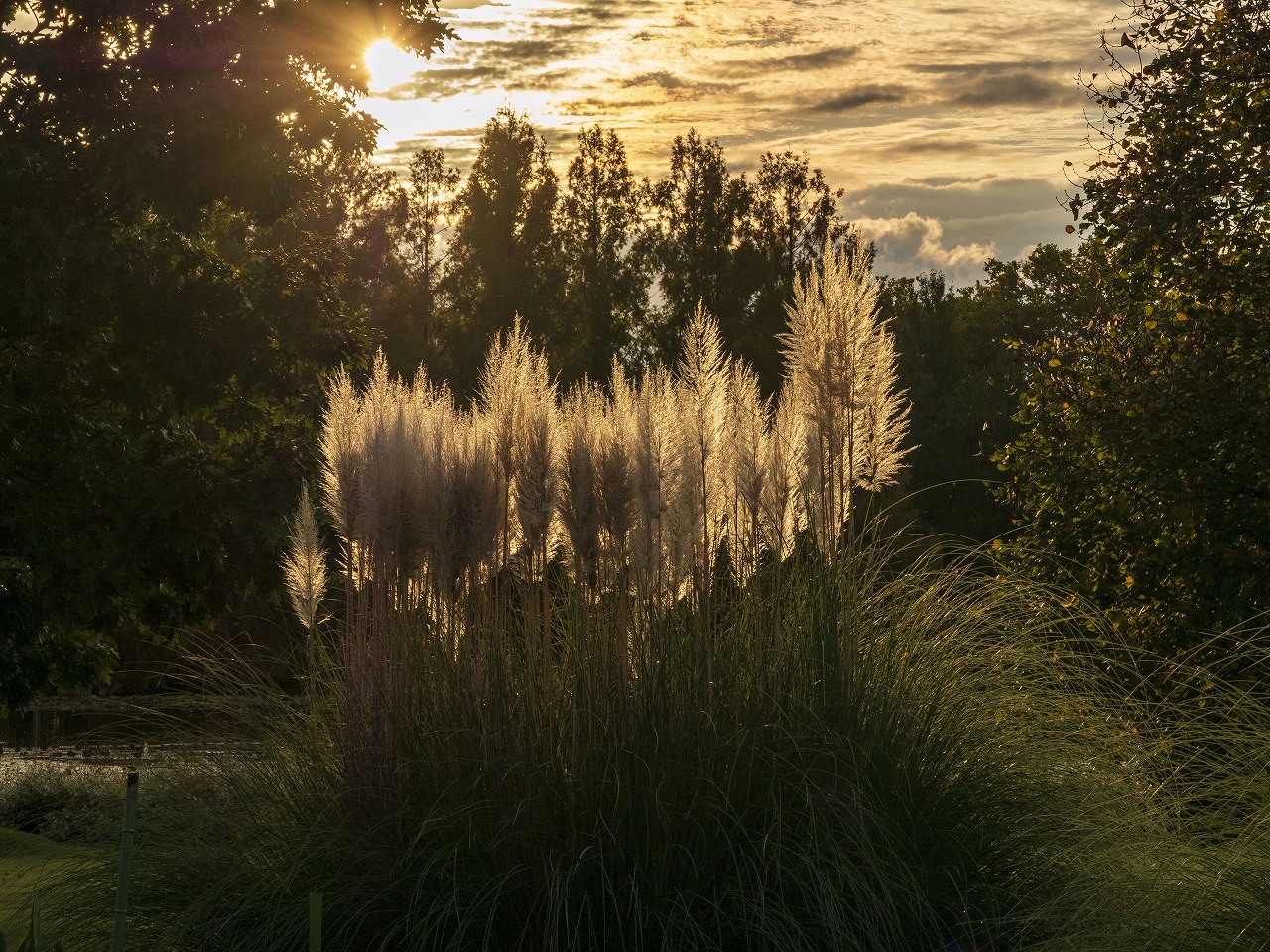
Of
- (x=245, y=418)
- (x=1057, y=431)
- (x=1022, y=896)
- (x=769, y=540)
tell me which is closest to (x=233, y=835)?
(x=769, y=540)

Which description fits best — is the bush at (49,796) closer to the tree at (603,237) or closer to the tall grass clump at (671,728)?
the tall grass clump at (671,728)

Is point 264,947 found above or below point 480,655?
below

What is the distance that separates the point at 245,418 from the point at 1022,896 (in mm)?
10466

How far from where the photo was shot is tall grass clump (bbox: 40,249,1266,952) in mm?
4699

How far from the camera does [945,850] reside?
5.00m

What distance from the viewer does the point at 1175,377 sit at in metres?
8.46

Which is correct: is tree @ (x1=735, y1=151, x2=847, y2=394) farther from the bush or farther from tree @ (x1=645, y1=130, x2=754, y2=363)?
the bush

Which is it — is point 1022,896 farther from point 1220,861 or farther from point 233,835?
point 233,835

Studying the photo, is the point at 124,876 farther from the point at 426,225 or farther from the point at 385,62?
the point at 426,225

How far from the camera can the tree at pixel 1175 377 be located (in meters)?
8.05

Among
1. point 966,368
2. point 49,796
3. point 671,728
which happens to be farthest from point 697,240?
point 671,728

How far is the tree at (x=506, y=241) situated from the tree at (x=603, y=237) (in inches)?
32.0

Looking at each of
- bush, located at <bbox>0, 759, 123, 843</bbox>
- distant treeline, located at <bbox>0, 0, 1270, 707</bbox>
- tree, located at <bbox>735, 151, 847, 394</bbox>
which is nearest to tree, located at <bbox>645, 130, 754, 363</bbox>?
tree, located at <bbox>735, 151, 847, 394</bbox>

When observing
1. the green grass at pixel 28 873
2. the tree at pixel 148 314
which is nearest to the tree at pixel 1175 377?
the green grass at pixel 28 873
